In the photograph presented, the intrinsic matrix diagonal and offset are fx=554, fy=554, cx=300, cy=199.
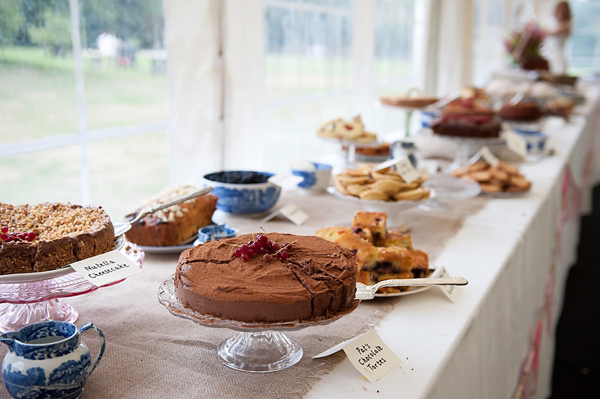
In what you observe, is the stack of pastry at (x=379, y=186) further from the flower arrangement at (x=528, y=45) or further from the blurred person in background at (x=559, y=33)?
the blurred person in background at (x=559, y=33)

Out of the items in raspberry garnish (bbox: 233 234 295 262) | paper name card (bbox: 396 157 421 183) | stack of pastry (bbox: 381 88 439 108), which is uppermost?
stack of pastry (bbox: 381 88 439 108)

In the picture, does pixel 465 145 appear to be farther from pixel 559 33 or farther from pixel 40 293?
pixel 559 33

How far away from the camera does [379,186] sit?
1212 mm

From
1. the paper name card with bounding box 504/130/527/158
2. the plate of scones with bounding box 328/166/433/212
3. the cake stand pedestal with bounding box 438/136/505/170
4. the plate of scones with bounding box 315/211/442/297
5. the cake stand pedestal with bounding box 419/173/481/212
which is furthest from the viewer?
the paper name card with bounding box 504/130/527/158

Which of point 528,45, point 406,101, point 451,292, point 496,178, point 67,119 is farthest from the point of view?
point 528,45

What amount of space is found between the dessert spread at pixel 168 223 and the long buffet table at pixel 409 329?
0.04 meters

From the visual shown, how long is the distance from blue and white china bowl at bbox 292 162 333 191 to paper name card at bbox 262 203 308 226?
0.72 ft

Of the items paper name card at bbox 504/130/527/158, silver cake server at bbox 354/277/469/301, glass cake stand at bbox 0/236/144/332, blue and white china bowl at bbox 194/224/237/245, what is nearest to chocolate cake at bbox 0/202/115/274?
glass cake stand at bbox 0/236/144/332

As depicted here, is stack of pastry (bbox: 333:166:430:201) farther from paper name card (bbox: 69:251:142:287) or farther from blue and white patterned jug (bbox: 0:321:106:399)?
blue and white patterned jug (bbox: 0:321:106:399)

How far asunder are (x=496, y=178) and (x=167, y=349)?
127 centimetres

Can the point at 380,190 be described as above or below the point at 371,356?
above

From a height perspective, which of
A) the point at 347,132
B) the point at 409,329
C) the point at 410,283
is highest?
the point at 347,132

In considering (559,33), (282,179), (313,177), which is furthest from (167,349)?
(559,33)

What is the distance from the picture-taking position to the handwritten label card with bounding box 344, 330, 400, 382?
2.22 feet
